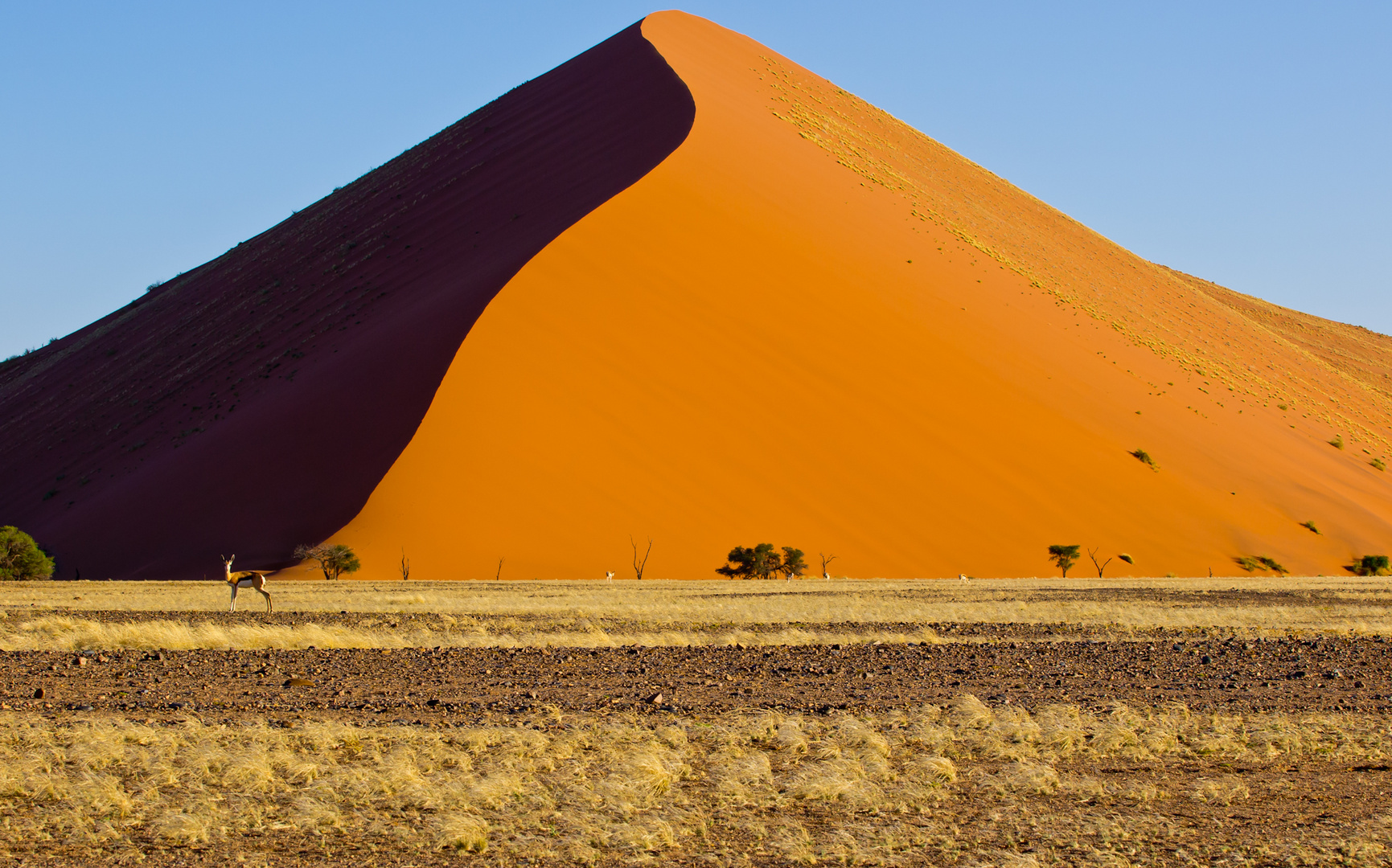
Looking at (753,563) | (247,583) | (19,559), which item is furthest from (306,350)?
(247,583)

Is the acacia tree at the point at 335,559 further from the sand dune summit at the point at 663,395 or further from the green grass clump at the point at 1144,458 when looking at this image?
→ the green grass clump at the point at 1144,458

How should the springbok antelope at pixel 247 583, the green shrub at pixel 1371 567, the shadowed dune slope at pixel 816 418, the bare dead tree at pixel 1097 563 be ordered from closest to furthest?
the springbok antelope at pixel 247 583 → the shadowed dune slope at pixel 816 418 → the bare dead tree at pixel 1097 563 → the green shrub at pixel 1371 567

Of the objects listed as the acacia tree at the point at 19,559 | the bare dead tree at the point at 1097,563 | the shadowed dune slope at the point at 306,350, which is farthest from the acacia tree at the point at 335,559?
the bare dead tree at the point at 1097,563

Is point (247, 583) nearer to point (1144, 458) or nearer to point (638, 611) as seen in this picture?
point (638, 611)

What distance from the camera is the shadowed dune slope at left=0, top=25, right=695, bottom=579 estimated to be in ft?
94.3

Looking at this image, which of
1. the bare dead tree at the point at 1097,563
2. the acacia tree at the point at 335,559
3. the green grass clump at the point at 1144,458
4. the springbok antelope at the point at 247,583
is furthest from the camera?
the green grass clump at the point at 1144,458

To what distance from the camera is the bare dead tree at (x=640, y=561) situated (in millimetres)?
25913

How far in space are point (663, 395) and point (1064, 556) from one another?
11070 millimetres

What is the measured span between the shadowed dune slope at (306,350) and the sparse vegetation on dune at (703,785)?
67.0 feet

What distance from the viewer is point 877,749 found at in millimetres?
6879

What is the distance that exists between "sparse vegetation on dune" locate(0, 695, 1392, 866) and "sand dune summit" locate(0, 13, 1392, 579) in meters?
18.3

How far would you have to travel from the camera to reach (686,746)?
6.97 meters

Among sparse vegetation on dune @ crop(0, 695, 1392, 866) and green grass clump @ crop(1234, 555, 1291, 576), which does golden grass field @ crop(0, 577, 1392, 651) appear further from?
green grass clump @ crop(1234, 555, 1291, 576)

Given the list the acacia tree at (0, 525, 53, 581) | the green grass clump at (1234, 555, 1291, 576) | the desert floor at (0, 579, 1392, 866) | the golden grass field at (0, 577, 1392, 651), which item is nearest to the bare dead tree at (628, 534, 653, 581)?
the golden grass field at (0, 577, 1392, 651)
